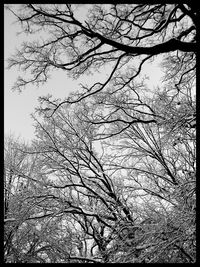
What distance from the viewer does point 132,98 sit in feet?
24.1

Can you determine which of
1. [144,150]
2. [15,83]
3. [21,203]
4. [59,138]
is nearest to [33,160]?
[59,138]

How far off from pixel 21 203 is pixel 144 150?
4039 millimetres

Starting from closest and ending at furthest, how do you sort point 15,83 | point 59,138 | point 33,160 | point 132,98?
point 15,83 < point 132,98 < point 59,138 < point 33,160

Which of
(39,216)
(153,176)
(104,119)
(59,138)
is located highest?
(59,138)

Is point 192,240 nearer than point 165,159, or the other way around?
point 192,240

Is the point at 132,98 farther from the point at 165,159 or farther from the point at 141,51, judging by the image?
the point at 141,51

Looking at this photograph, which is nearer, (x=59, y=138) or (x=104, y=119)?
(x=104, y=119)

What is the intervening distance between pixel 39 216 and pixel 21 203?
617 millimetres

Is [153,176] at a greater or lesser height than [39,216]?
greater

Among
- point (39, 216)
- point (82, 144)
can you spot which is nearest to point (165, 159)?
point (82, 144)

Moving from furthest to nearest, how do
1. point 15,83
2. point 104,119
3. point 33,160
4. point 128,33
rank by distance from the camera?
point 33,160, point 104,119, point 15,83, point 128,33

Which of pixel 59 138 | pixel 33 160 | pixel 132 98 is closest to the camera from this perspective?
pixel 132 98

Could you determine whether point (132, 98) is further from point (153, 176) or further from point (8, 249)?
point (8, 249)

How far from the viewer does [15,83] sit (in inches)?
206
